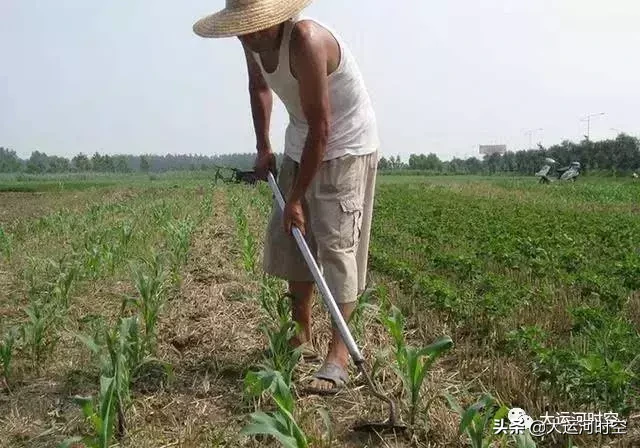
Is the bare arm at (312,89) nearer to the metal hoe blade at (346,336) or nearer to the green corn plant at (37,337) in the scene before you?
Result: the metal hoe blade at (346,336)

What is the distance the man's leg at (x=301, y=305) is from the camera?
3.63m

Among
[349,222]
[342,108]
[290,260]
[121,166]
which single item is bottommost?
[290,260]

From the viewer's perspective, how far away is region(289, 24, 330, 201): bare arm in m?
2.89

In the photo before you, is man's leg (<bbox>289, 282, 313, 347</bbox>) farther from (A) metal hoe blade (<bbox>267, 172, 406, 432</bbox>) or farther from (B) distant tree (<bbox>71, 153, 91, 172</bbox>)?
(B) distant tree (<bbox>71, 153, 91, 172</bbox>)

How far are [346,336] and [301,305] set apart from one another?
71 cm

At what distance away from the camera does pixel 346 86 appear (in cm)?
331

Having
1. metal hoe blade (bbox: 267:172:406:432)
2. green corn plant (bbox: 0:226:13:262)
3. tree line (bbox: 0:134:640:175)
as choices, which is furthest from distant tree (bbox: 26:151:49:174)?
metal hoe blade (bbox: 267:172:406:432)

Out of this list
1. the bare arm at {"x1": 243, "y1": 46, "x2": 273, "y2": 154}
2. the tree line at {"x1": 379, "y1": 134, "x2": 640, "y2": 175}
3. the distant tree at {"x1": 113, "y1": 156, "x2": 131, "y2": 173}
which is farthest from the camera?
the distant tree at {"x1": 113, "y1": 156, "x2": 131, "y2": 173}

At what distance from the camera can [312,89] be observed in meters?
2.93

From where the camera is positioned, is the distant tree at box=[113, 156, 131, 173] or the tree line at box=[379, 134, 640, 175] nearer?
the tree line at box=[379, 134, 640, 175]

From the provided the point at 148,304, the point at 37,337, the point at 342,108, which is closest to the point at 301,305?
the point at 148,304

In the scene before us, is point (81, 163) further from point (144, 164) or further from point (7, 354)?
point (7, 354)

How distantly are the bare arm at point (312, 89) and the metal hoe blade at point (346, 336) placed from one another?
1.21ft

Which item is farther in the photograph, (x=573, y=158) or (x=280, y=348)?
(x=573, y=158)
